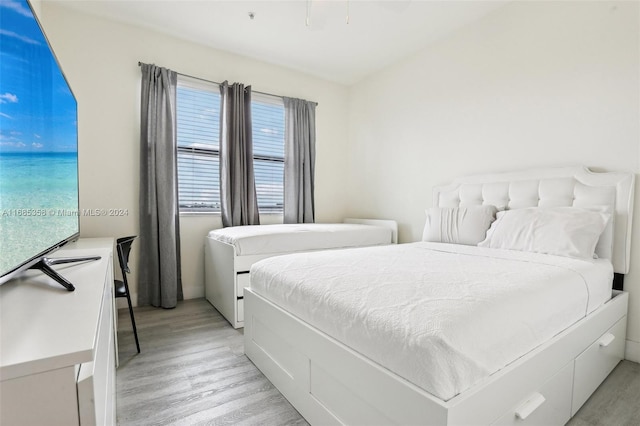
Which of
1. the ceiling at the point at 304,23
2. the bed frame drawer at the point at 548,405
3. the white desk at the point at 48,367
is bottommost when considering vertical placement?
the bed frame drawer at the point at 548,405

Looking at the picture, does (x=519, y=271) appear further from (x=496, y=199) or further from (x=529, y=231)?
(x=496, y=199)

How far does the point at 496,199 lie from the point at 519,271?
122cm

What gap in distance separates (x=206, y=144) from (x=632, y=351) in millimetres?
3867

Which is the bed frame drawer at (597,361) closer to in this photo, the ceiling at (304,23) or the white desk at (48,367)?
the white desk at (48,367)

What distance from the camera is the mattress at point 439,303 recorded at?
0.87 m

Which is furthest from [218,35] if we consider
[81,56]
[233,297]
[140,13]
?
[233,297]

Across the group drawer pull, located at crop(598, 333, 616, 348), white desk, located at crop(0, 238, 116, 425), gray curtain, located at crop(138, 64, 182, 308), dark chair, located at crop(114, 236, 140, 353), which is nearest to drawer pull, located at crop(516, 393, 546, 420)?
drawer pull, located at crop(598, 333, 616, 348)

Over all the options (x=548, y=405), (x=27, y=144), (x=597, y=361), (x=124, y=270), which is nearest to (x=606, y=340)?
(x=597, y=361)

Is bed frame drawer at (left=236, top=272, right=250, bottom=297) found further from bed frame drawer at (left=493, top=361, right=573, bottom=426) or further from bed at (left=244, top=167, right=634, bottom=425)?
bed frame drawer at (left=493, top=361, right=573, bottom=426)

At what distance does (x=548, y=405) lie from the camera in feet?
3.92

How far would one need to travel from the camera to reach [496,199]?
2512 mm

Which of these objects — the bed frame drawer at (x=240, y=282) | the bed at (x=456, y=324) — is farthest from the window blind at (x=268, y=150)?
Answer: the bed at (x=456, y=324)

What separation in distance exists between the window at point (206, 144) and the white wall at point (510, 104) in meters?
1.33

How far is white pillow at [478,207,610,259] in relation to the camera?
1811 mm
